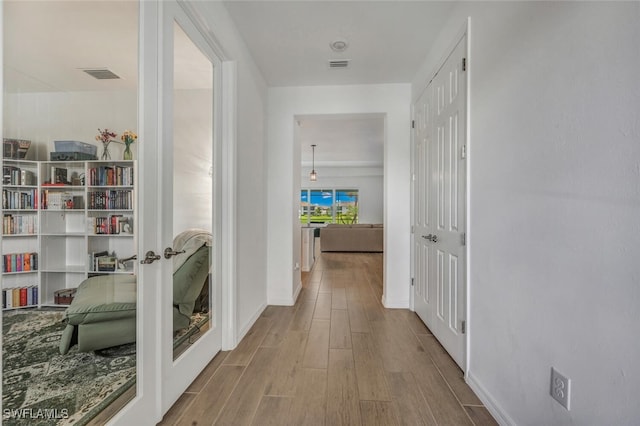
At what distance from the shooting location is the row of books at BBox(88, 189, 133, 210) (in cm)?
114

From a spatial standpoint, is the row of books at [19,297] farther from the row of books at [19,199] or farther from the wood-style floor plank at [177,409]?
the wood-style floor plank at [177,409]

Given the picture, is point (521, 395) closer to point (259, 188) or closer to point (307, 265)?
point (259, 188)

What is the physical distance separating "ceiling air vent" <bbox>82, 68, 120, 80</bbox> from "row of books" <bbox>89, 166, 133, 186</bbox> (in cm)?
37

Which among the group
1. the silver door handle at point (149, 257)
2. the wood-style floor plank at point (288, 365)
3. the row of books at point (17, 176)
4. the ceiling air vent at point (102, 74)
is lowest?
the wood-style floor plank at point (288, 365)

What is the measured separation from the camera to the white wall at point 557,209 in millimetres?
847

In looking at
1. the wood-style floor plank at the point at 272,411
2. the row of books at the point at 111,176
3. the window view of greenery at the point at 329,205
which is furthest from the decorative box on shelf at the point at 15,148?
the window view of greenery at the point at 329,205

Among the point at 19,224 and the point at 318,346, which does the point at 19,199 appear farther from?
the point at 318,346

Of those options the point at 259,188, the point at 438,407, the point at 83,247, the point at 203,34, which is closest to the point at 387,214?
the point at 259,188

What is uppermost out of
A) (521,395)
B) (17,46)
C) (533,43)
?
(533,43)

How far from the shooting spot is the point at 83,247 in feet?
3.51

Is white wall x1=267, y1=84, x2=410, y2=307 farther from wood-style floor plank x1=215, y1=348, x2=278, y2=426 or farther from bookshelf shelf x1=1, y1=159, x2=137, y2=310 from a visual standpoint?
bookshelf shelf x1=1, y1=159, x2=137, y2=310

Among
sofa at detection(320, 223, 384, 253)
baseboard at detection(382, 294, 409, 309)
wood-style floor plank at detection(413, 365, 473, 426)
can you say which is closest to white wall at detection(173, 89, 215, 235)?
wood-style floor plank at detection(413, 365, 473, 426)

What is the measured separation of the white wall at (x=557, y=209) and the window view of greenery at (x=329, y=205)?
28.7ft

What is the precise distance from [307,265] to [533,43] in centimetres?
456
